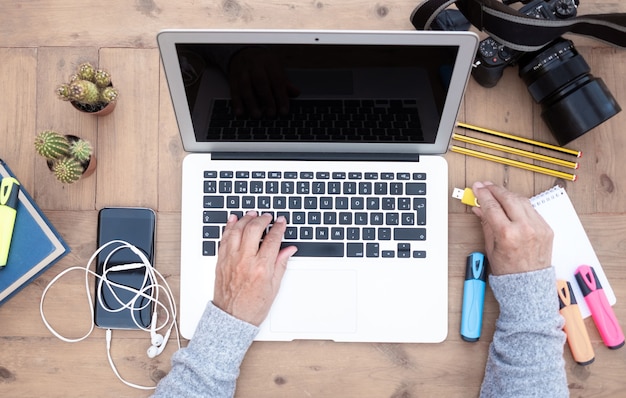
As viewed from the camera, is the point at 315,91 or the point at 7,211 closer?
the point at 315,91

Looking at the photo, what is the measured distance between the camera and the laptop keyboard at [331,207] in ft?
2.81

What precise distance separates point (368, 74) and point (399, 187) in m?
0.22

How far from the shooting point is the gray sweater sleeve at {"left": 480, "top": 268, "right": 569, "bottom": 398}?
0.81 m

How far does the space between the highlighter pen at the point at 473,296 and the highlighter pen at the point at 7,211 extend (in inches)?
28.3

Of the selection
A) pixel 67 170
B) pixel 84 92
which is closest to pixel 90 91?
pixel 84 92

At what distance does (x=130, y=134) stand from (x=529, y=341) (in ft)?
2.33

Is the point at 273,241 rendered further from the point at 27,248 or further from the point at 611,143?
the point at 611,143

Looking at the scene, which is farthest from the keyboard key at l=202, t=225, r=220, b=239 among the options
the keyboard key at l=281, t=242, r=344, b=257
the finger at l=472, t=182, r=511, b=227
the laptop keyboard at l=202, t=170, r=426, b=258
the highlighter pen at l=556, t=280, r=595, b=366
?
the highlighter pen at l=556, t=280, r=595, b=366

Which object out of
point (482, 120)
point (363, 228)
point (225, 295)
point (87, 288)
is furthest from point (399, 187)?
point (87, 288)

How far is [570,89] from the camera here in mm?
857

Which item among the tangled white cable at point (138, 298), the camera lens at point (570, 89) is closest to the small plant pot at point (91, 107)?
the tangled white cable at point (138, 298)

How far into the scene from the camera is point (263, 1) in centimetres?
94

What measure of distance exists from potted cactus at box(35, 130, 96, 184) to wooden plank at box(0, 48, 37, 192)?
0.27 ft

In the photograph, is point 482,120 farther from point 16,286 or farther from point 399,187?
point 16,286
